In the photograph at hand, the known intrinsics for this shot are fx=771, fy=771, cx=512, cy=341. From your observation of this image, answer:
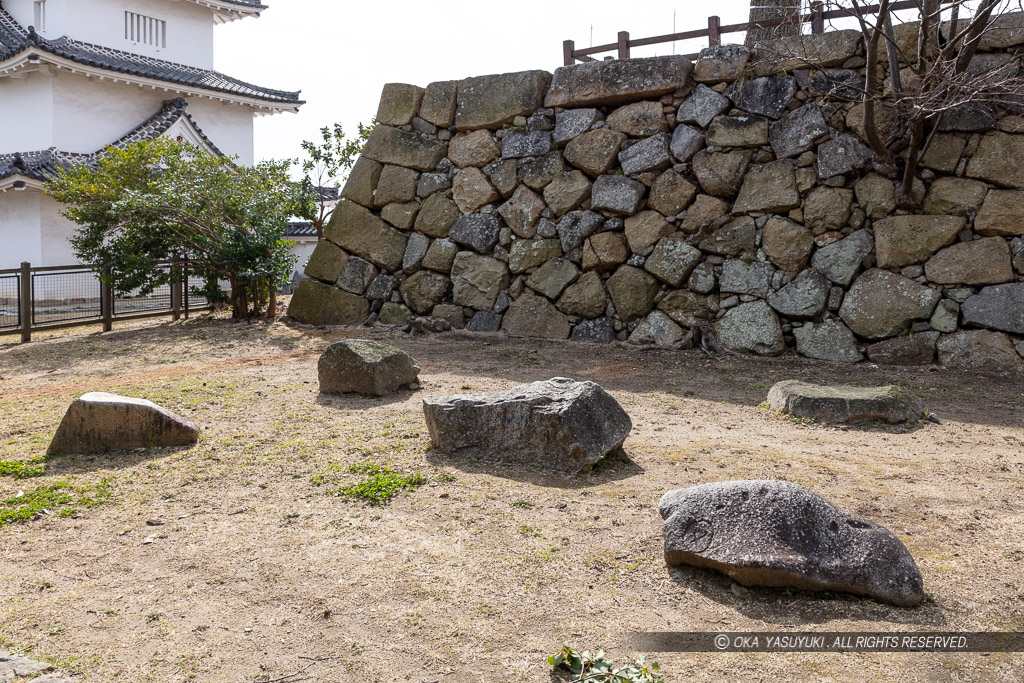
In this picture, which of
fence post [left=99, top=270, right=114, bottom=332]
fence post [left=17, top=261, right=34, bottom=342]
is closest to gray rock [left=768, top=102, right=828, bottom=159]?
fence post [left=99, top=270, right=114, bottom=332]

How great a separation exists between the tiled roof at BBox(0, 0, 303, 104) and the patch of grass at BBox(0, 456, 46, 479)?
45.9 feet

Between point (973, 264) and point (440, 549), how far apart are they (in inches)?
280

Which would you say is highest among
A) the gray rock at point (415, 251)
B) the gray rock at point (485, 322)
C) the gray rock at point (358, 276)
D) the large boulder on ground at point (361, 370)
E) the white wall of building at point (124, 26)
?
the white wall of building at point (124, 26)

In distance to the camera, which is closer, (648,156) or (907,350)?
(907,350)

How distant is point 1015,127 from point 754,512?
7.10 m

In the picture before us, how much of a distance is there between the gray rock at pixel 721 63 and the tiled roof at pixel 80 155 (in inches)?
366

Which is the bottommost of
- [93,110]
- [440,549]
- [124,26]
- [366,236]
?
[440,549]

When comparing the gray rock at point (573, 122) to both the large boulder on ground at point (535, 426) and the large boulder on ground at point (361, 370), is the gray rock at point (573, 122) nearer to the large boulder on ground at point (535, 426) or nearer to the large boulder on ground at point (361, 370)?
the large boulder on ground at point (361, 370)

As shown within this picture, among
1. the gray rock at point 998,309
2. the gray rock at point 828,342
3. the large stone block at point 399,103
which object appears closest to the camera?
the gray rock at point 998,309

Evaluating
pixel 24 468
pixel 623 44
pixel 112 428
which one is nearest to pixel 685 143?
pixel 623 44

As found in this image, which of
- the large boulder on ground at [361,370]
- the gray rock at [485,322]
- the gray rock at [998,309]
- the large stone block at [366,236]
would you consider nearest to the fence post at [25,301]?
the large stone block at [366,236]

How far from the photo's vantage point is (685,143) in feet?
31.4

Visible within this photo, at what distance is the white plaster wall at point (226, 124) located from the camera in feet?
66.7

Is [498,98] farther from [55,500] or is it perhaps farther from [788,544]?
[788,544]
